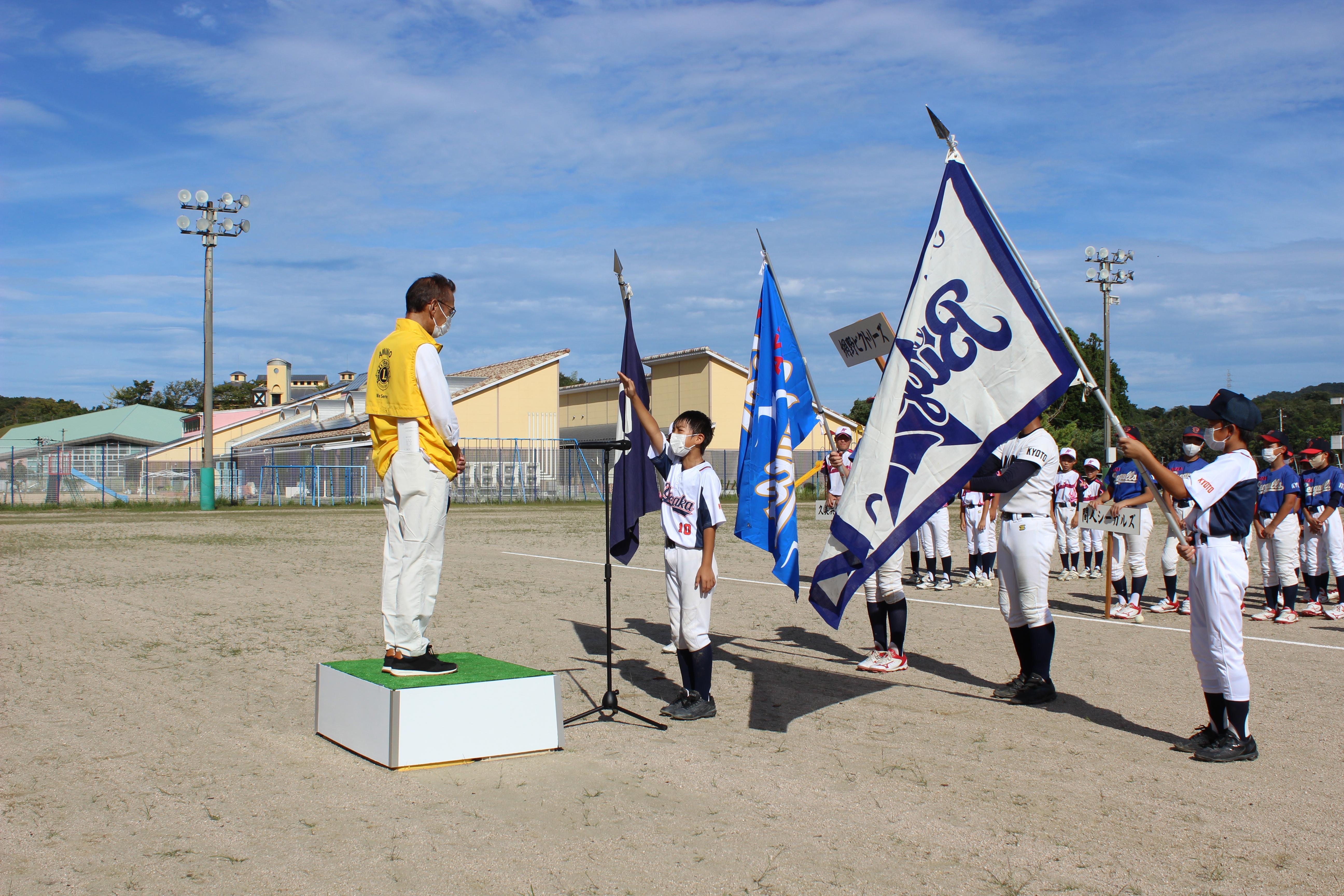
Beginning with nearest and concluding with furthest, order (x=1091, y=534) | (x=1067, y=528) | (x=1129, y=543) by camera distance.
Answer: (x=1129, y=543)
(x=1067, y=528)
(x=1091, y=534)

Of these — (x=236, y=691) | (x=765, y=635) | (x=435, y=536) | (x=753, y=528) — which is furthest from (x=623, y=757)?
(x=765, y=635)

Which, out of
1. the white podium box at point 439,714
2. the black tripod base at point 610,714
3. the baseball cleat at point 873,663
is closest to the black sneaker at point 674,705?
the black tripod base at point 610,714

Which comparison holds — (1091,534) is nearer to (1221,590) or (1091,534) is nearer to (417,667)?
(1221,590)

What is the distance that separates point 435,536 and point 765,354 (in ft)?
11.3

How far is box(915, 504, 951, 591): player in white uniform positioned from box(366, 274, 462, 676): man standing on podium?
32.1 feet

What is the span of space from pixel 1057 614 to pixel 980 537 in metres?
3.06

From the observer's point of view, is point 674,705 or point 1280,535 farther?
point 1280,535

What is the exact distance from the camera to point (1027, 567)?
6.45 metres

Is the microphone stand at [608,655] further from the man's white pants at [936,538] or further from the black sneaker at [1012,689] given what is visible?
the man's white pants at [936,538]

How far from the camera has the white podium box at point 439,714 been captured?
16.0ft

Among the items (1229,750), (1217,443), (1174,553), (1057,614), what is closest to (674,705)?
(1229,750)

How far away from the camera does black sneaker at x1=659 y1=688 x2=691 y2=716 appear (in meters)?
6.14

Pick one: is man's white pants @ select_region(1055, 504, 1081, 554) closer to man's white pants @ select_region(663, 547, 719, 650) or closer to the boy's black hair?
the boy's black hair

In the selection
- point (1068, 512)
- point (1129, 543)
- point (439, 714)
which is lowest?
point (439, 714)
